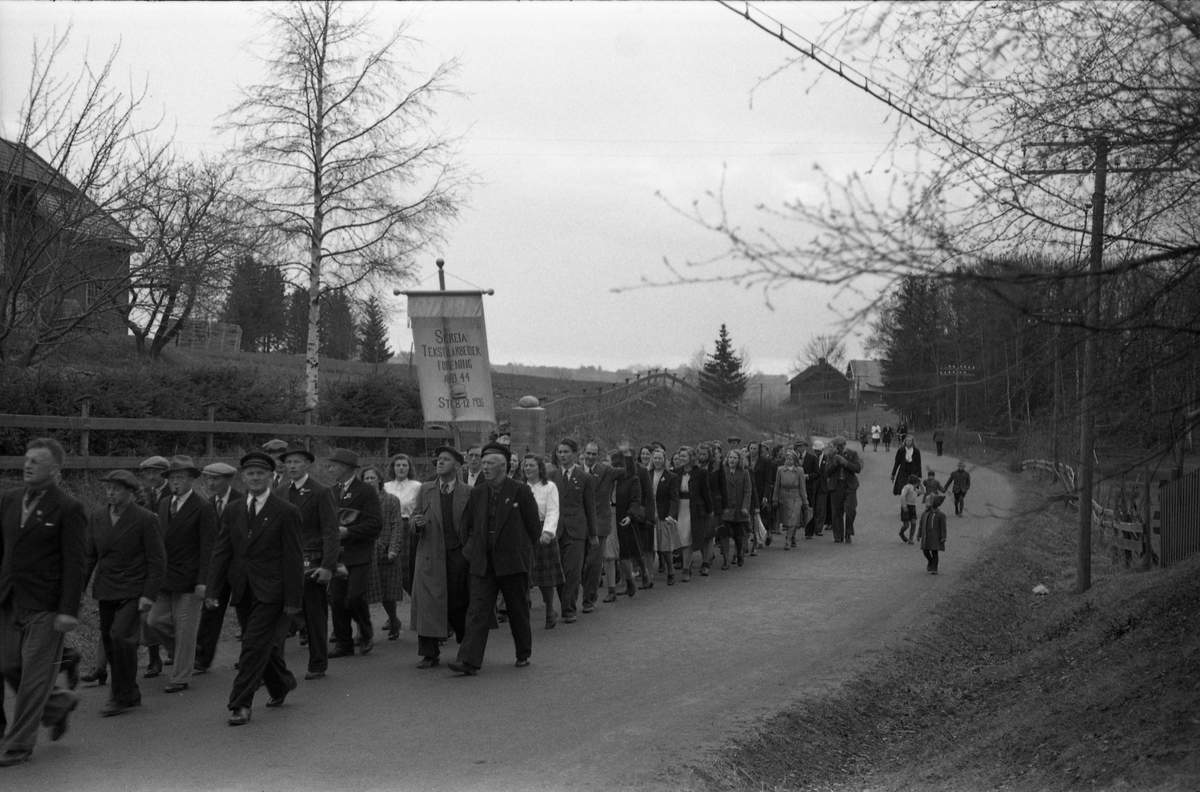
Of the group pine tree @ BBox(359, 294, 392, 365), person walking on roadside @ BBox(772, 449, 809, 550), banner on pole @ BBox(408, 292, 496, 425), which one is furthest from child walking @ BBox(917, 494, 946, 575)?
pine tree @ BBox(359, 294, 392, 365)

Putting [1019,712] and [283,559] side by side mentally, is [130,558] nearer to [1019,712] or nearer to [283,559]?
[283,559]

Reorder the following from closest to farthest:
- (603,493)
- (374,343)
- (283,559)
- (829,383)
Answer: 1. (283,559)
2. (603,493)
3. (829,383)
4. (374,343)

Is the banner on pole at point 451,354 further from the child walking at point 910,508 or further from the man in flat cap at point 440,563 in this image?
the child walking at point 910,508

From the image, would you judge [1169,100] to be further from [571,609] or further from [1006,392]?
[571,609]

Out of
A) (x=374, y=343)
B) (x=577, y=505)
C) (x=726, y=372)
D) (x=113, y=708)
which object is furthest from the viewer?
(x=726, y=372)

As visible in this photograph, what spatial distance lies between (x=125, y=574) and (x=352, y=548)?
2.69m

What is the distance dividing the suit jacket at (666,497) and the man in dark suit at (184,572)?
27.2 ft

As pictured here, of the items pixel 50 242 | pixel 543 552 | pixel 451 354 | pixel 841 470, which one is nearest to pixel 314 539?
pixel 543 552

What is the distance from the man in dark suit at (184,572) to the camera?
9984 millimetres

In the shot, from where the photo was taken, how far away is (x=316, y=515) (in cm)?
1055

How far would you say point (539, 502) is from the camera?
533 inches

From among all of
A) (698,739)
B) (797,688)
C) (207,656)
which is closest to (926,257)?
(698,739)

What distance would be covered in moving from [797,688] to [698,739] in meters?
2.22

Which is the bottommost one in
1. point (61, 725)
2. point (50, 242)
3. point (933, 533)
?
point (61, 725)
